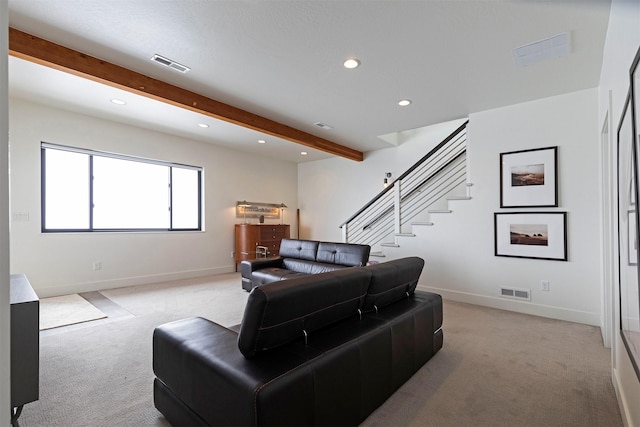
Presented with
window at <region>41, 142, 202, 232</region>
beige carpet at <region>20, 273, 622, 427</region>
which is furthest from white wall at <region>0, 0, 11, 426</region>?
window at <region>41, 142, 202, 232</region>

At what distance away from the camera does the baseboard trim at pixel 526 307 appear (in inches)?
133

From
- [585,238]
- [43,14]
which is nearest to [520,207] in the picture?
[585,238]

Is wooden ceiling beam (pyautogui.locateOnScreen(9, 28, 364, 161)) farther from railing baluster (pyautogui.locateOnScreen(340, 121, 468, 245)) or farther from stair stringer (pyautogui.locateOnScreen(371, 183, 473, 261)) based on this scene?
stair stringer (pyautogui.locateOnScreen(371, 183, 473, 261))

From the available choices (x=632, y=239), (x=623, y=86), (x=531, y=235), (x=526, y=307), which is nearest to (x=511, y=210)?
(x=531, y=235)

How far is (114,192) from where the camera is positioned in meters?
5.13

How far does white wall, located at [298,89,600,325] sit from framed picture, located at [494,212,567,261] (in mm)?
82

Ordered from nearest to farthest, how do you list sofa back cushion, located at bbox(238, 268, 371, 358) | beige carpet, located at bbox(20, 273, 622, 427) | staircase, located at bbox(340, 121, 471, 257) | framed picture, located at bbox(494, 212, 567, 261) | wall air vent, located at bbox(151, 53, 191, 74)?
sofa back cushion, located at bbox(238, 268, 371, 358)
beige carpet, located at bbox(20, 273, 622, 427)
wall air vent, located at bbox(151, 53, 191, 74)
framed picture, located at bbox(494, 212, 567, 261)
staircase, located at bbox(340, 121, 471, 257)

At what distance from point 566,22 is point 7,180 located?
3.38 meters

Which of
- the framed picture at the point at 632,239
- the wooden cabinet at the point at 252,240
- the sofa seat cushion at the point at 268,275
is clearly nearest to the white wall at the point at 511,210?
the sofa seat cushion at the point at 268,275

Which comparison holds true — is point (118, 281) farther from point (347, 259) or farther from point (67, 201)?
point (347, 259)

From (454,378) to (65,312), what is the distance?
169 inches

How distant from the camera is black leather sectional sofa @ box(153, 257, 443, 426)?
123cm

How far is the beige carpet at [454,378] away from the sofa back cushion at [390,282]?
582mm

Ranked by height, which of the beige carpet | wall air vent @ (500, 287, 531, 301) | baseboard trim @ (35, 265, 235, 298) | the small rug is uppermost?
wall air vent @ (500, 287, 531, 301)
